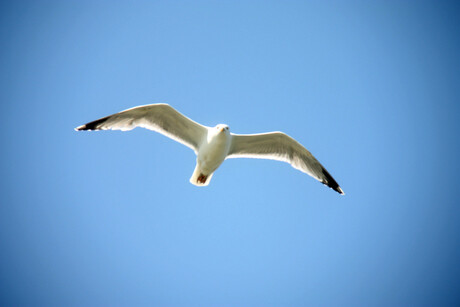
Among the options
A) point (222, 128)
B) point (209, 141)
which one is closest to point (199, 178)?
point (209, 141)

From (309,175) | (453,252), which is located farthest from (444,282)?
(309,175)

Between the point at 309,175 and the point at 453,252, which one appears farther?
the point at 453,252

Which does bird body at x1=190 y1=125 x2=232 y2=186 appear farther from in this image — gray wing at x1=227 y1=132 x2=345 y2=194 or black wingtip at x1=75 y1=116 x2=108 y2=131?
black wingtip at x1=75 y1=116 x2=108 y2=131

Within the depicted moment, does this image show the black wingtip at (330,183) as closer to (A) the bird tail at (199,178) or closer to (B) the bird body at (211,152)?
(B) the bird body at (211,152)

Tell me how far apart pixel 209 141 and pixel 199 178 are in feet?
2.53

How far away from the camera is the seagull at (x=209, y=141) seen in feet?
20.3

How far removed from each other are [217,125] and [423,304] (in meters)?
29.7

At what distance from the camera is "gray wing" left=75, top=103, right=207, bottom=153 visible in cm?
614

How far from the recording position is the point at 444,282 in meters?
32.2

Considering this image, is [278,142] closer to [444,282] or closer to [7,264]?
[444,282]

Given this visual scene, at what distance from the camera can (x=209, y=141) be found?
6207 millimetres

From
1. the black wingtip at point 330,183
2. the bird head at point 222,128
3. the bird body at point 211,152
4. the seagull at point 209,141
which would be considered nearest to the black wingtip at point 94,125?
the seagull at point 209,141

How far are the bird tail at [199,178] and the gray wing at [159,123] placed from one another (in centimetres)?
45

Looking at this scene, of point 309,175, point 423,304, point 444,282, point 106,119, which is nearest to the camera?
point 106,119
